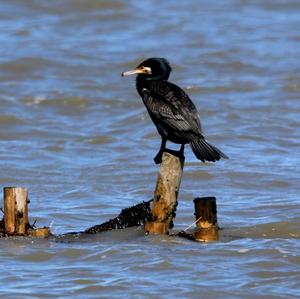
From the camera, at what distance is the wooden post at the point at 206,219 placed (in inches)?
391

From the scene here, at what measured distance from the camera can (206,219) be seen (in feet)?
32.9

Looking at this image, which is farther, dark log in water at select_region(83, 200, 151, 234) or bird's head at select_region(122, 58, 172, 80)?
bird's head at select_region(122, 58, 172, 80)

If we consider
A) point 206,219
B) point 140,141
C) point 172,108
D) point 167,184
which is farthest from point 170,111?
point 140,141

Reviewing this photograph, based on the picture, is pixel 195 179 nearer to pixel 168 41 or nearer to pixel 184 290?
pixel 184 290

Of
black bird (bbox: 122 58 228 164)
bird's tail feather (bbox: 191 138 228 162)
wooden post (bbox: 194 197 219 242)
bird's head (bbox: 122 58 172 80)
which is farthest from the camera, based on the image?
bird's head (bbox: 122 58 172 80)

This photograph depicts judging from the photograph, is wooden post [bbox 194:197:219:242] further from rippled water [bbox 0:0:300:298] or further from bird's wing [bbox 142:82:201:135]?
bird's wing [bbox 142:82:201:135]

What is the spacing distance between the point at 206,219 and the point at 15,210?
168 centimetres

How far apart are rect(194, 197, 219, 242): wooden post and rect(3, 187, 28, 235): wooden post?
1513 mm

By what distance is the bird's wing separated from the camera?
10.6 meters

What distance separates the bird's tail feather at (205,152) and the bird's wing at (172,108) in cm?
10

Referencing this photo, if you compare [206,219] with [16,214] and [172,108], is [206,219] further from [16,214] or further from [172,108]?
[16,214]

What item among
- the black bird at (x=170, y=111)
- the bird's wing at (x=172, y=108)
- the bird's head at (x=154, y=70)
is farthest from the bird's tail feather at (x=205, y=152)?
the bird's head at (x=154, y=70)

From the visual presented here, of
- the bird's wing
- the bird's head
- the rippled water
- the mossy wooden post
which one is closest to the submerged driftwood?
the mossy wooden post

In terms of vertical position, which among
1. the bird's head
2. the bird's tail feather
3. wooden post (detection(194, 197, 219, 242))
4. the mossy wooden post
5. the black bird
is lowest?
wooden post (detection(194, 197, 219, 242))
